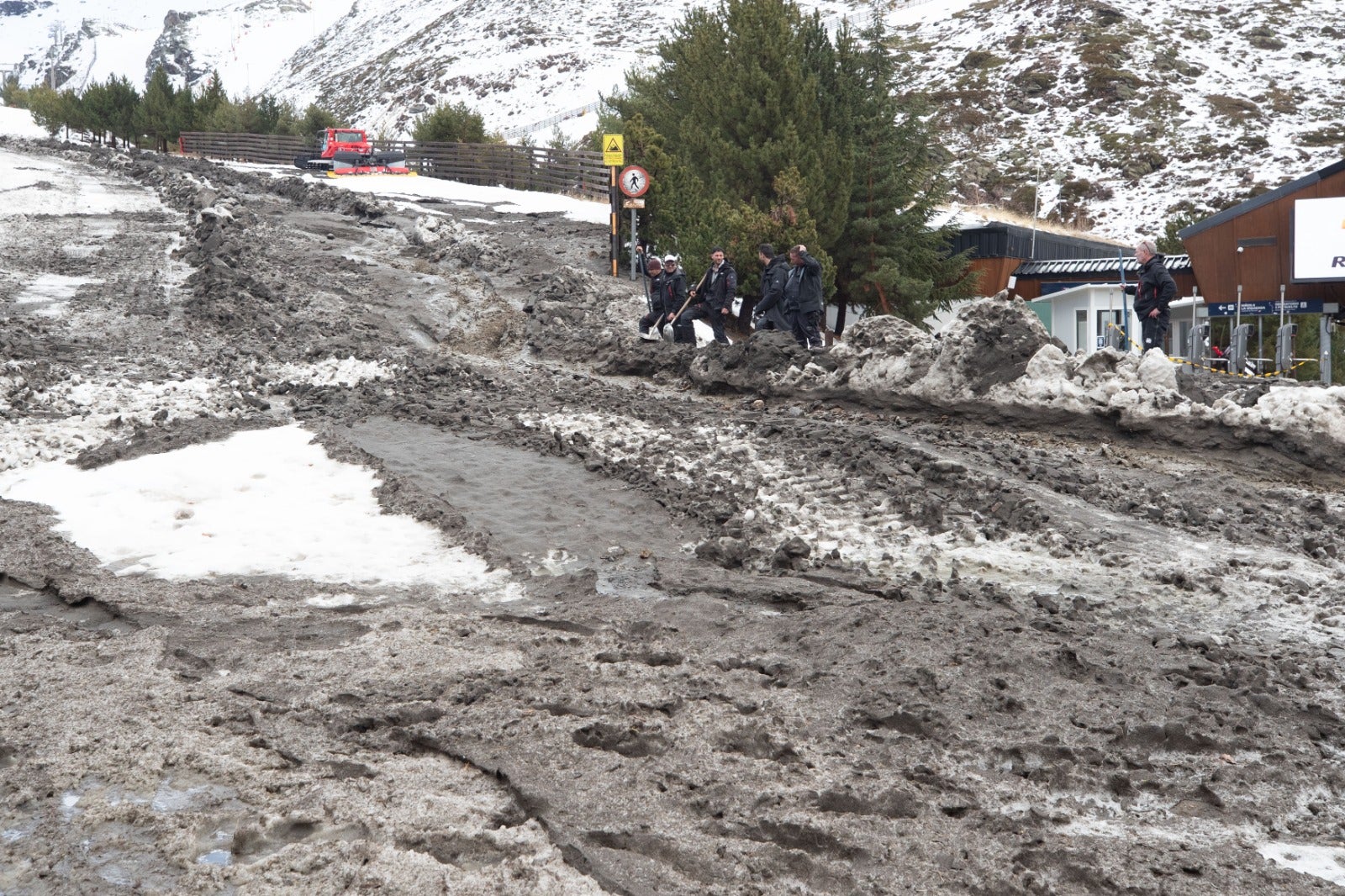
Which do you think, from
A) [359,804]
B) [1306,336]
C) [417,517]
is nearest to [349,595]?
[417,517]

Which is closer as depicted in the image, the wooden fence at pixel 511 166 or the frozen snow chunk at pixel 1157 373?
the frozen snow chunk at pixel 1157 373

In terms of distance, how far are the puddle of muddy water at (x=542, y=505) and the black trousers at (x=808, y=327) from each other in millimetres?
5735

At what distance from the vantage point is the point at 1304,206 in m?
22.1

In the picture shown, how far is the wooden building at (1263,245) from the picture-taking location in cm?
2297

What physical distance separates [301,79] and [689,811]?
138244mm

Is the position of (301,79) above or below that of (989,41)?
above

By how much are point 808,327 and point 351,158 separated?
27.3 metres

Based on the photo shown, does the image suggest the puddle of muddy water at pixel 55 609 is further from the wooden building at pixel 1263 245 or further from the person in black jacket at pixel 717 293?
the wooden building at pixel 1263 245

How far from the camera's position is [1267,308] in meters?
23.3

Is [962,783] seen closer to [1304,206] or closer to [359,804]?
[359,804]

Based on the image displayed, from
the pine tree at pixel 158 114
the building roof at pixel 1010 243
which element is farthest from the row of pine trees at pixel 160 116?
the building roof at pixel 1010 243

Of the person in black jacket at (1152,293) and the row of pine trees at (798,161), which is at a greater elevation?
the row of pine trees at (798,161)

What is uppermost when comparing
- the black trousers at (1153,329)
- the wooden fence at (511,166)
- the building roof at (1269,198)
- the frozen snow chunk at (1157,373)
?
the wooden fence at (511,166)

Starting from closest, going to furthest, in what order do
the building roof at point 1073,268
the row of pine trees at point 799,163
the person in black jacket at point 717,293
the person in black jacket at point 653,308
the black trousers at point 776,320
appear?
the black trousers at point 776,320 < the person in black jacket at point 717,293 < the person in black jacket at point 653,308 < the row of pine trees at point 799,163 < the building roof at point 1073,268
